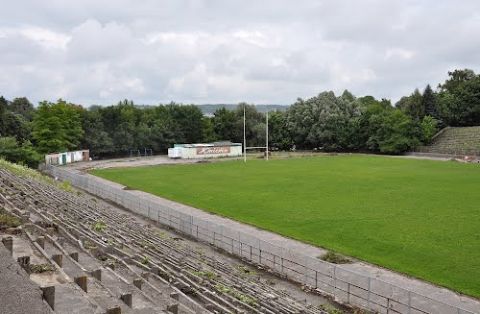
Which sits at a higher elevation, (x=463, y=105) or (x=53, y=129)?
(x=463, y=105)

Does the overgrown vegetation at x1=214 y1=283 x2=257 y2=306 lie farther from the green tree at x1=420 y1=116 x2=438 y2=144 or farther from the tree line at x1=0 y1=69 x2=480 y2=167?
the green tree at x1=420 y1=116 x2=438 y2=144

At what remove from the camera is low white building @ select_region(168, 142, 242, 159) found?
88.0 meters

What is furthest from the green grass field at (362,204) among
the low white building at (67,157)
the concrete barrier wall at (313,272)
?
the low white building at (67,157)

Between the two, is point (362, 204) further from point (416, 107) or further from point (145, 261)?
point (416, 107)

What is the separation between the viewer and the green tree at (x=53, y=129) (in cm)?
7888

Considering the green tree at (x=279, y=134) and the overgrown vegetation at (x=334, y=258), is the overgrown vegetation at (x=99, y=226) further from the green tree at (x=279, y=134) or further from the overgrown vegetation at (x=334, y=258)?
the green tree at (x=279, y=134)

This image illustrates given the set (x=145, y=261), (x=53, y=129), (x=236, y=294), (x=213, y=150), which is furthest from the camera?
(x=213, y=150)

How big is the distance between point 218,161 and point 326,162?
17.9m

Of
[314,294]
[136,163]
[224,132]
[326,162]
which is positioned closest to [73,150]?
[136,163]

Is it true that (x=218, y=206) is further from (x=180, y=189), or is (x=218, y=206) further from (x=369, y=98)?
(x=369, y=98)

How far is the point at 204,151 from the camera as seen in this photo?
89438mm

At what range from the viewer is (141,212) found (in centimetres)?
3647

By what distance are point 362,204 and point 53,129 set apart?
57.2 m

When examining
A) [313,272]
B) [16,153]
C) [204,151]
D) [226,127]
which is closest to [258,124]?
[226,127]
